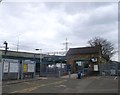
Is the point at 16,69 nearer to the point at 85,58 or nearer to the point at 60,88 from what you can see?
the point at 60,88

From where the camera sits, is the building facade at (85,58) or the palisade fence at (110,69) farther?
the building facade at (85,58)

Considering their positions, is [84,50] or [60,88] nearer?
[60,88]

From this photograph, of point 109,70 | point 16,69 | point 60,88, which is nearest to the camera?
point 60,88

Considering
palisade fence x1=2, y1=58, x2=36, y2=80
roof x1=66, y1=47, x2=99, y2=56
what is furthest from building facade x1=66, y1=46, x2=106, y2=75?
palisade fence x1=2, y1=58, x2=36, y2=80

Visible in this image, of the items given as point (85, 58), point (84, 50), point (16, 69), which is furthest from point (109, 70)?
point (16, 69)

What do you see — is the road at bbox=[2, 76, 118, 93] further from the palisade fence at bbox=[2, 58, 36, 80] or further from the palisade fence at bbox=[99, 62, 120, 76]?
the palisade fence at bbox=[99, 62, 120, 76]

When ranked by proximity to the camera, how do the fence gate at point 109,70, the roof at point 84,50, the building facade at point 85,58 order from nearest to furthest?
the fence gate at point 109,70 < the building facade at point 85,58 < the roof at point 84,50

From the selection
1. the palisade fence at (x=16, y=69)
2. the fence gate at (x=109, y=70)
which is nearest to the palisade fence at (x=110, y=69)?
the fence gate at (x=109, y=70)

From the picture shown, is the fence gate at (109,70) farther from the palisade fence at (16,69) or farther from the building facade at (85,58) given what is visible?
the palisade fence at (16,69)

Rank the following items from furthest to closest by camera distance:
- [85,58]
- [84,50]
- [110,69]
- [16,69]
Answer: [84,50] → [85,58] → [110,69] → [16,69]

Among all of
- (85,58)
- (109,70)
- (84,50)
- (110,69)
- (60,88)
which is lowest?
(60,88)

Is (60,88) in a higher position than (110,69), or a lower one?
lower

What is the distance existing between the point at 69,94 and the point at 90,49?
47.9 meters

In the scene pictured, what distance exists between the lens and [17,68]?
28.8m
